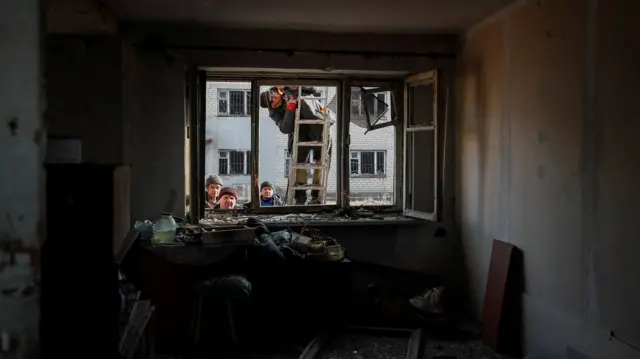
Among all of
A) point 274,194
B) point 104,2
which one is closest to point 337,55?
point 274,194

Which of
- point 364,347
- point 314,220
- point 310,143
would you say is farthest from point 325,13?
point 364,347

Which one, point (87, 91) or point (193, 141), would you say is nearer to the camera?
point (87, 91)

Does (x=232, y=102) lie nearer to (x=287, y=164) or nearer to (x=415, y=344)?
(x=287, y=164)

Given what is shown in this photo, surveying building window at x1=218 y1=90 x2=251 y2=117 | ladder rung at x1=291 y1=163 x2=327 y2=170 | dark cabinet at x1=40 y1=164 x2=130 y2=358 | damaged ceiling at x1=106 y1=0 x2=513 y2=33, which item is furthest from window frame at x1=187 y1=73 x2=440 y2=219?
dark cabinet at x1=40 y1=164 x2=130 y2=358

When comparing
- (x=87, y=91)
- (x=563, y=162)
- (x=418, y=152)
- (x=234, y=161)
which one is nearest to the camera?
(x=563, y=162)

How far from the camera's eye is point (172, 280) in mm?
4598

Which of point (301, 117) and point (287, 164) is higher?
point (301, 117)

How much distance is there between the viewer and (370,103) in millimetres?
5727

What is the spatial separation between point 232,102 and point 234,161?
70 centimetres

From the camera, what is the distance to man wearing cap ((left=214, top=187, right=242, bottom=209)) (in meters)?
5.61

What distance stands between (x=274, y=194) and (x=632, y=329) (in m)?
3.58

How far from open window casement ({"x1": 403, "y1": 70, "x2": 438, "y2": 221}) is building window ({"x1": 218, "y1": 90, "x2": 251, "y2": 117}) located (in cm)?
185

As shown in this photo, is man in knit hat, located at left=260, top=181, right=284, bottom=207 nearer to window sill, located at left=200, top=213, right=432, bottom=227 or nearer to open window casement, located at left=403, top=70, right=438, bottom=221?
window sill, located at left=200, top=213, right=432, bottom=227

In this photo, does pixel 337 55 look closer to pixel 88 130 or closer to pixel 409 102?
pixel 409 102
